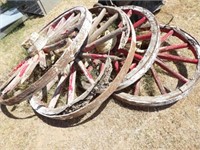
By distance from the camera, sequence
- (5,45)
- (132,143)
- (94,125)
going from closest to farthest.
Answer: (132,143)
(94,125)
(5,45)

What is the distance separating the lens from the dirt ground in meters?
3.78

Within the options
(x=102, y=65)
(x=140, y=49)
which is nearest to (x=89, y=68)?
(x=102, y=65)

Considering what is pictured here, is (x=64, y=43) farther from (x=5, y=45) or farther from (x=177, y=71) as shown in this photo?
(x=5, y=45)

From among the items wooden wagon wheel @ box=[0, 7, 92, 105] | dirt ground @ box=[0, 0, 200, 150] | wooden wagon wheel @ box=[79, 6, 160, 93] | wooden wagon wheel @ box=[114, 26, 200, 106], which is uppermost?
wooden wagon wheel @ box=[0, 7, 92, 105]

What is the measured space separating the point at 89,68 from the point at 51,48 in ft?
2.12

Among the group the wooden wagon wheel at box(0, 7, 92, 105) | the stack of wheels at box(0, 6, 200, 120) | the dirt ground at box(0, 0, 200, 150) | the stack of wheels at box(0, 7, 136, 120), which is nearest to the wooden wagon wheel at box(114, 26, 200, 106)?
the stack of wheels at box(0, 6, 200, 120)

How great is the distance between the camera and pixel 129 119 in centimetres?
409

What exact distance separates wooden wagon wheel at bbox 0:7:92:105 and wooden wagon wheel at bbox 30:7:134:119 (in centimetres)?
21

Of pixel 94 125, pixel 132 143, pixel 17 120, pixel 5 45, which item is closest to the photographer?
pixel 132 143

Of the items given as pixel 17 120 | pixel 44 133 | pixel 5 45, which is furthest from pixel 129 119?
pixel 5 45

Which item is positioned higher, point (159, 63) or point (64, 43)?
point (64, 43)

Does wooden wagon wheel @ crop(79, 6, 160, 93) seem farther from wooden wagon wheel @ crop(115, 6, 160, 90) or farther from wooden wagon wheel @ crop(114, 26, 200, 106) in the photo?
wooden wagon wheel @ crop(114, 26, 200, 106)

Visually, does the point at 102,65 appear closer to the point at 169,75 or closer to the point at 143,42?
the point at 143,42

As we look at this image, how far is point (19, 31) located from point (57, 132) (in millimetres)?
2705
